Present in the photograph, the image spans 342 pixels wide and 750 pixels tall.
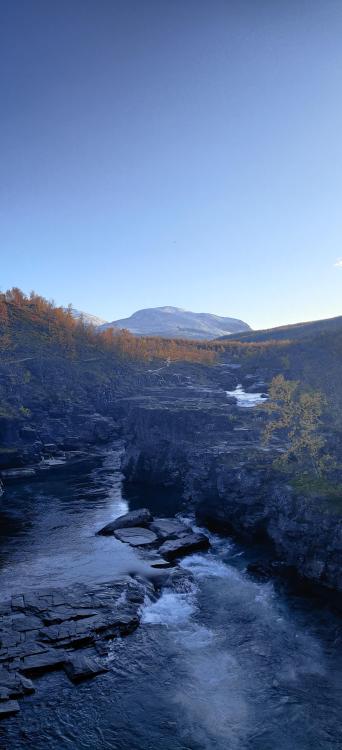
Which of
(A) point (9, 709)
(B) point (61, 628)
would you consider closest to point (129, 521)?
(B) point (61, 628)

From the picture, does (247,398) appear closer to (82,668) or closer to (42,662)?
(82,668)

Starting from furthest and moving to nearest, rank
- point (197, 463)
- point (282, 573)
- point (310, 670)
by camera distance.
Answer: point (197, 463), point (282, 573), point (310, 670)

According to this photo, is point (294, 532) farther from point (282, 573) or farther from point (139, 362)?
point (139, 362)

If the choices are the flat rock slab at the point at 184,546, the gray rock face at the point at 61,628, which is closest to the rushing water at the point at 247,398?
the flat rock slab at the point at 184,546

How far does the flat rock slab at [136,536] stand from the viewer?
53.7 metres

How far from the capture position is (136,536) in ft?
182

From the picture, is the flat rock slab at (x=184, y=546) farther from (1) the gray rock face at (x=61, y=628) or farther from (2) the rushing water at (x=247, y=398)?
(2) the rushing water at (x=247, y=398)

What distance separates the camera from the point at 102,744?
25.9 metres

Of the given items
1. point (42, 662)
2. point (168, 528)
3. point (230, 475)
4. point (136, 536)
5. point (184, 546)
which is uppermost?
point (230, 475)

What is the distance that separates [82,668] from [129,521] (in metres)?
27.4

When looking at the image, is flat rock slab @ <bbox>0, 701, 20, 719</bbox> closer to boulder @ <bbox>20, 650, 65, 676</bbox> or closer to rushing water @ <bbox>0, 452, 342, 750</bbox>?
rushing water @ <bbox>0, 452, 342, 750</bbox>

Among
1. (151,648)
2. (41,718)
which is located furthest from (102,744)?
(151,648)

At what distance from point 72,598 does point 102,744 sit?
15.0 meters

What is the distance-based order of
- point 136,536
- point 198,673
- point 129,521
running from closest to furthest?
1. point 198,673
2. point 136,536
3. point 129,521
